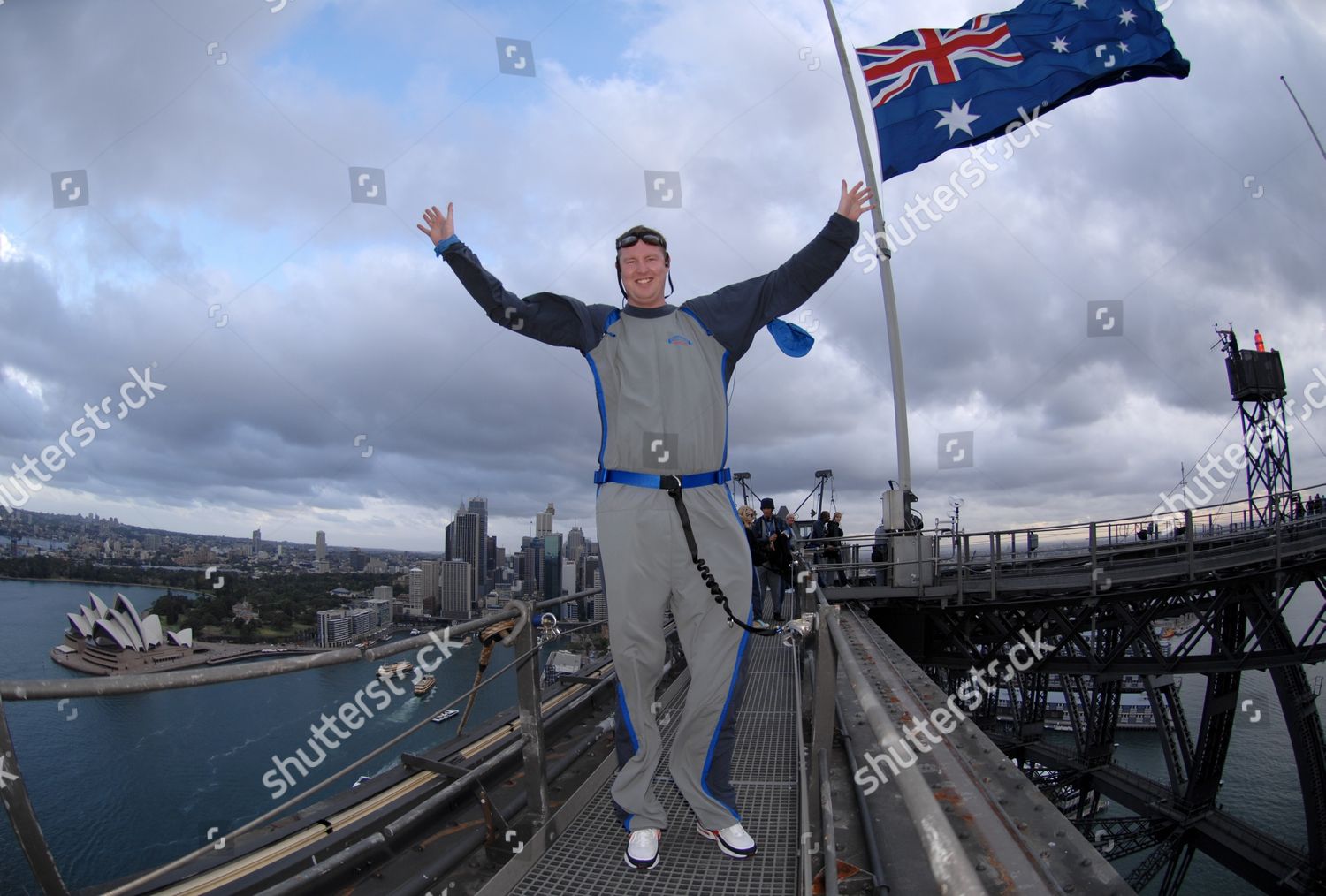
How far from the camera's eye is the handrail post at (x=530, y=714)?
2.54 m

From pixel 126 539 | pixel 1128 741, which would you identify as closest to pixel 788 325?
pixel 126 539

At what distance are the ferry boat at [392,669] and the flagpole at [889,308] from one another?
9.38m

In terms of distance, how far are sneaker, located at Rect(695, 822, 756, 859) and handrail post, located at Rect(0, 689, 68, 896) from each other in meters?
1.97

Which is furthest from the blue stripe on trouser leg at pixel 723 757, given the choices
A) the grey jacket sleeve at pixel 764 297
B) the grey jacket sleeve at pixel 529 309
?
the grey jacket sleeve at pixel 529 309

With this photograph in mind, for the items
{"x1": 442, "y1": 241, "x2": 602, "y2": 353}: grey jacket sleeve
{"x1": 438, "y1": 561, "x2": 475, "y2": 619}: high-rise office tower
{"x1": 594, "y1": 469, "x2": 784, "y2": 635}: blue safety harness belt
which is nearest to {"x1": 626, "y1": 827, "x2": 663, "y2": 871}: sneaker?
{"x1": 594, "y1": 469, "x2": 784, "y2": 635}: blue safety harness belt

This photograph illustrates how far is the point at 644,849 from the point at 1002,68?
37.1 ft

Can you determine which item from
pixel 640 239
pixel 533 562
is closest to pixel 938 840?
pixel 640 239

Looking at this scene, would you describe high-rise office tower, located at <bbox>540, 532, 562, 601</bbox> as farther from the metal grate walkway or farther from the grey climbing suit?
the grey climbing suit

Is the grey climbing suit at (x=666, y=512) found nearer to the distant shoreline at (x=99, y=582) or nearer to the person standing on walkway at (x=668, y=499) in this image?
the person standing on walkway at (x=668, y=499)

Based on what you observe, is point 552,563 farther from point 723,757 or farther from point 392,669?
point 723,757

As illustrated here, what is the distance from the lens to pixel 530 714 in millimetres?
2576

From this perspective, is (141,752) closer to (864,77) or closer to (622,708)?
(622,708)

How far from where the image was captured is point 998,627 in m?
11.9

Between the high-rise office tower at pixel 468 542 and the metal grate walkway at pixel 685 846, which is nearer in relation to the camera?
the metal grate walkway at pixel 685 846
